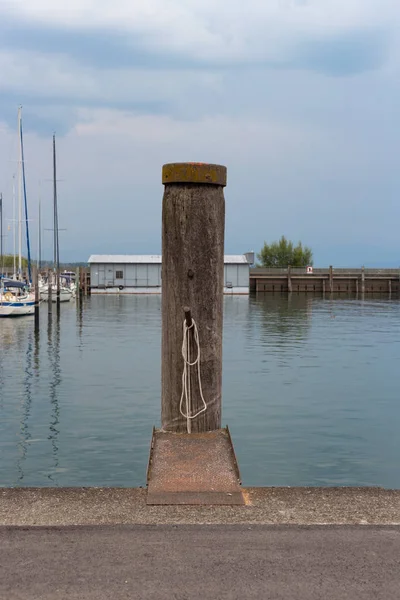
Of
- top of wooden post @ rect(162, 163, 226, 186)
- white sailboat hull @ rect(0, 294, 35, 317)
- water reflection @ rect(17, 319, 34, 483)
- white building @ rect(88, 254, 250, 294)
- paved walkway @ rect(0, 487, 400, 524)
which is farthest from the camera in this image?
white building @ rect(88, 254, 250, 294)

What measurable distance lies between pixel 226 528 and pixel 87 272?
9141 centimetres

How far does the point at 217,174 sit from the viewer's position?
556 centimetres

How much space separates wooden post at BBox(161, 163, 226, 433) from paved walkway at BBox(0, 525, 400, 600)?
1.66 metres

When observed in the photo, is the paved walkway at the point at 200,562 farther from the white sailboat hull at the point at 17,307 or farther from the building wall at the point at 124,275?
the building wall at the point at 124,275

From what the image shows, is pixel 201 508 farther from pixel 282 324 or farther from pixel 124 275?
pixel 124 275

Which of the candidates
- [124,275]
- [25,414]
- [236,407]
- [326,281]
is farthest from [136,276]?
[25,414]

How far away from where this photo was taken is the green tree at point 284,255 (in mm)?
129125

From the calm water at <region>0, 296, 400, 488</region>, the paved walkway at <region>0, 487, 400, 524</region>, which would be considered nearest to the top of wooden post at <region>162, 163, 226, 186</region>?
the paved walkway at <region>0, 487, 400, 524</region>

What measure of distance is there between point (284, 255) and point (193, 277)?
126m

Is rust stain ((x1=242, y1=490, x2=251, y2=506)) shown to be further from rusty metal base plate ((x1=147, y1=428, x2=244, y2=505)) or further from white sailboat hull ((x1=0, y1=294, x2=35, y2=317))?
white sailboat hull ((x1=0, y1=294, x2=35, y2=317))

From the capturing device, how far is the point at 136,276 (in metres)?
90.1

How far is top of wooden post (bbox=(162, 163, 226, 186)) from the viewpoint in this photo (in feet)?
18.0

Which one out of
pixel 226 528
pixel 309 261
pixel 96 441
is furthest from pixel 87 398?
pixel 309 261

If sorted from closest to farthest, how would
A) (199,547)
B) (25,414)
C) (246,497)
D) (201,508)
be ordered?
(199,547) < (201,508) < (246,497) < (25,414)
